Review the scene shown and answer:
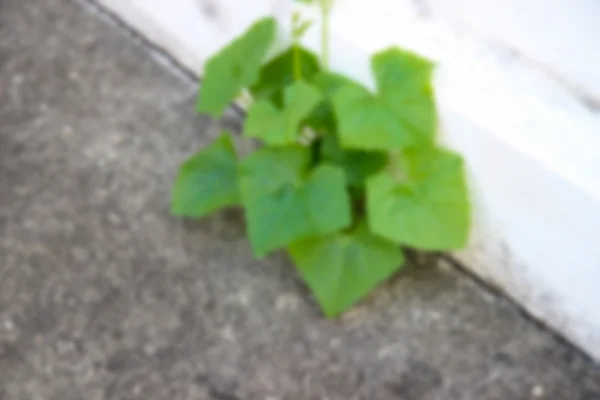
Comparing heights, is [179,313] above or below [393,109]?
below

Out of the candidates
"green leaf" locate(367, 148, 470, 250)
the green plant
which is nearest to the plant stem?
the green plant

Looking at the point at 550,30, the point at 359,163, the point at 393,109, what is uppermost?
the point at 550,30

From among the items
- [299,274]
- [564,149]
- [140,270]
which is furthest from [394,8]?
[140,270]

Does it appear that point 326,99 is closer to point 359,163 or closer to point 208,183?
point 359,163

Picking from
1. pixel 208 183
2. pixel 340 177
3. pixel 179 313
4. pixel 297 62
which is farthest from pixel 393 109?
pixel 179 313

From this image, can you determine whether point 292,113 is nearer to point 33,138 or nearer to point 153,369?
point 153,369

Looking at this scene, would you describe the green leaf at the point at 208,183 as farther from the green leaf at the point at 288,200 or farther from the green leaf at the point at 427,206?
the green leaf at the point at 427,206

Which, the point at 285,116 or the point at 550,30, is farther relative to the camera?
the point at 285,116

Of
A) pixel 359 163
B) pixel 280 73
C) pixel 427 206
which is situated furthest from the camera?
pixel 280 73
